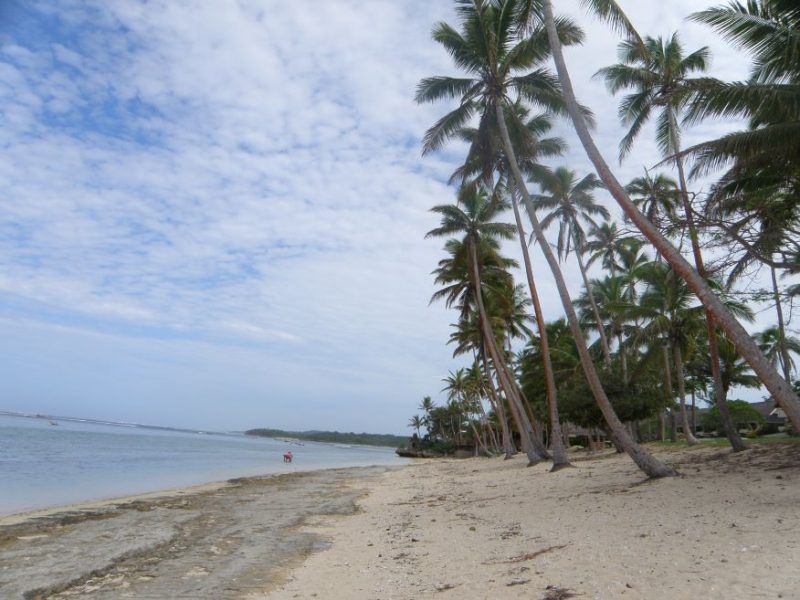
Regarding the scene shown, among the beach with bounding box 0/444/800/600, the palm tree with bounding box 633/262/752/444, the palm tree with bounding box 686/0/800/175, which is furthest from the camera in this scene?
the palm tree with bounding box 633/262/752/444

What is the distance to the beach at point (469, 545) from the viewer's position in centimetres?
545

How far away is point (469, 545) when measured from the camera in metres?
8.08

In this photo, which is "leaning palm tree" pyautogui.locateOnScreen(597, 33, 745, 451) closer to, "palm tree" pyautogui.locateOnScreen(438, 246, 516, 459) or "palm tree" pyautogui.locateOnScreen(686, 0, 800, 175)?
"palm tree" pyautogui.locateOnScreen(686, 0, 800, 175)

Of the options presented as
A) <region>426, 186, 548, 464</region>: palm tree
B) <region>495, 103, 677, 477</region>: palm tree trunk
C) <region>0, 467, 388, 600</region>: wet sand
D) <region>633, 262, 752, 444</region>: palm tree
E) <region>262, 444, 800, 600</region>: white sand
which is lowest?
<region>0, 467, 388, 600</region>: wet sand

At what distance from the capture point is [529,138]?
19453 millimetres

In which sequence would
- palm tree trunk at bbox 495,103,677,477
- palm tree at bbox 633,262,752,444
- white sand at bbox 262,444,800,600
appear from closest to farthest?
1. white sand at bbox 262,444,800,600
2. palm tree trunk at bbox 495,103,677,477
3. palm tree at bbox 633,262,752,444

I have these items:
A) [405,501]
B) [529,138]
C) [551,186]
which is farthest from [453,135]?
[405,501]

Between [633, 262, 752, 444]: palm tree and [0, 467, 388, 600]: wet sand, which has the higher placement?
[633, 262, 752, 444]: palm tree

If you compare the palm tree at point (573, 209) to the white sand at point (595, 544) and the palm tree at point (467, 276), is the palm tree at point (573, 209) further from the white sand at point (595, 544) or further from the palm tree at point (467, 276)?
the white sand at point (595, 544)

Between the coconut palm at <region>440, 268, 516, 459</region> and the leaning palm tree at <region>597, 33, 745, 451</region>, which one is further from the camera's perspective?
the coconut palm at <region>440, 268, 516, 459</region>

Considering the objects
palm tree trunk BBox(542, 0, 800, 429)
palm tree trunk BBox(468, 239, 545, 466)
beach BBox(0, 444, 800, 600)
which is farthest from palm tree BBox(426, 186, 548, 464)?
palm tree trunk BBox(542, 0, 800, 429)

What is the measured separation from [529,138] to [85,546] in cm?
1706

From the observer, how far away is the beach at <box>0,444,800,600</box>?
17.9 feet

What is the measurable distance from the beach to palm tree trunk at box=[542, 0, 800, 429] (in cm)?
147
